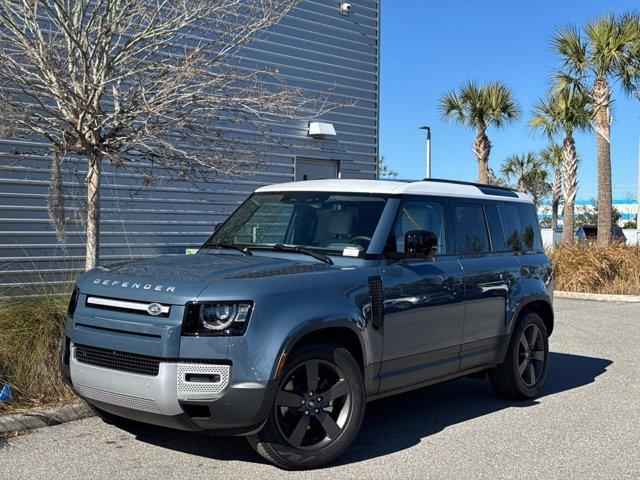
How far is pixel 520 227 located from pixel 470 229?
0.99 m

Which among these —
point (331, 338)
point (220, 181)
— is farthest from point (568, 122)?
point (331, 338)

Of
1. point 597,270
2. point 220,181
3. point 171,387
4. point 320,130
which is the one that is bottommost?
point 171,387

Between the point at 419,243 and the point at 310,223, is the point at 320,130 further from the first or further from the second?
the point at 419,243

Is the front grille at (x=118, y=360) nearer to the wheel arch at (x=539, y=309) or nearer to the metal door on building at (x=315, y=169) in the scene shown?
the wheel arch at (x=539, y=309)

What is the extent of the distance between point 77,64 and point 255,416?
4548mm

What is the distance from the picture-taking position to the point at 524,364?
7270 millimetres

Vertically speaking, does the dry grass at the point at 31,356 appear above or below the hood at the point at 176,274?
below

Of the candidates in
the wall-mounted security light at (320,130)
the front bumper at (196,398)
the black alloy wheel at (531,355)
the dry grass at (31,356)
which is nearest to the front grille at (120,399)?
the front bumper at (196,398)

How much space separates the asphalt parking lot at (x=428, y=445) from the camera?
5113 millimetres

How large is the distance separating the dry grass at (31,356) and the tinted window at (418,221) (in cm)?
293

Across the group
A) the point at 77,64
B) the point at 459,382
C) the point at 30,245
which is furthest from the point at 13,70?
the point at 459,382

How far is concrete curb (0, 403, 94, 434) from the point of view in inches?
228

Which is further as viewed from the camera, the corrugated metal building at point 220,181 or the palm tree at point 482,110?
the palm tree at point 482,110

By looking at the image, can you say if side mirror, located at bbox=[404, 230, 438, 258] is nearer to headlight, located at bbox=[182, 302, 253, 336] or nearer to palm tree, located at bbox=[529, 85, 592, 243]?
headlight, located at bbox=[182, 302, 253, 336]
